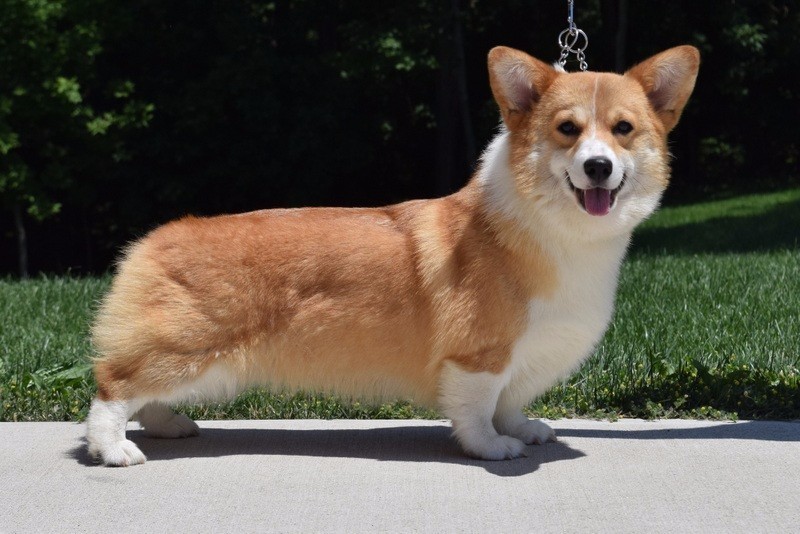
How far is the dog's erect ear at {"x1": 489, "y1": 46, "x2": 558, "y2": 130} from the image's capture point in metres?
3.99

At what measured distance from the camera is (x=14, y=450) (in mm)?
4215

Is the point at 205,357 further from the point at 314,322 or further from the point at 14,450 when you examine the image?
the point at 14,450

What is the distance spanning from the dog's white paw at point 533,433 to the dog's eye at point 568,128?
4.20 ft

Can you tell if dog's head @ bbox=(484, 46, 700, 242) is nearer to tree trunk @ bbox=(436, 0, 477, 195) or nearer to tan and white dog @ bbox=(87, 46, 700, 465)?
tan and white dog @ bbox=(87, 46, 700, 465)

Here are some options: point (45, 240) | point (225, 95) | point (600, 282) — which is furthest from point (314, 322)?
point (45, 240)

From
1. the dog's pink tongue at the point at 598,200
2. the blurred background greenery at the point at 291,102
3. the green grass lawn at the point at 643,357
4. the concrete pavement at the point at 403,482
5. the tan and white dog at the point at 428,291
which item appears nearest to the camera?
the concrete pavement at the point at 403,482

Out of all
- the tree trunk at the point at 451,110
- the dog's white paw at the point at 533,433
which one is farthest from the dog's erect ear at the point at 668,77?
the tree trunk at the point at 451,110

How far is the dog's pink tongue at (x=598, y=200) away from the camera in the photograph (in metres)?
3.77

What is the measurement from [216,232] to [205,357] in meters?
0.52

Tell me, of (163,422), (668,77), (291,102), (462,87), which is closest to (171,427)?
(163,422)

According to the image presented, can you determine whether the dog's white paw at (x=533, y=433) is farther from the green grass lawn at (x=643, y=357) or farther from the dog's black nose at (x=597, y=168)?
the dog's black nose at (x=597, y=168)

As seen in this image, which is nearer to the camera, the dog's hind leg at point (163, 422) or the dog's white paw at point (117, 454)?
the dog's white paw at point (117, 454)

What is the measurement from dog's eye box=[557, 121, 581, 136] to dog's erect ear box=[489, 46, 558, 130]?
0.21m

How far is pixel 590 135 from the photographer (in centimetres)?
378
